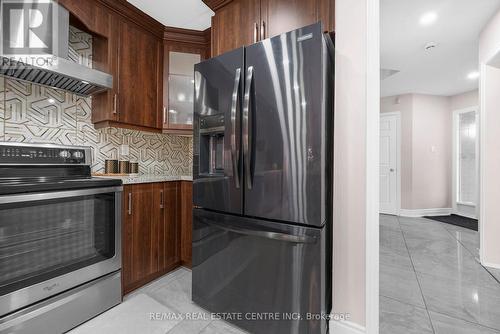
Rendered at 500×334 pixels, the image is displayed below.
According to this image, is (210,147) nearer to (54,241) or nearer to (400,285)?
(54,241)

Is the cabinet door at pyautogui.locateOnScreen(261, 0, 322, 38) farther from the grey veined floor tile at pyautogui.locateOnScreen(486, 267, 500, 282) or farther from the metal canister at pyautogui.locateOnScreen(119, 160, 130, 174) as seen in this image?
the grey veined floor tile at pyautogui.locateOnScreen(486, 267, 500, 282)

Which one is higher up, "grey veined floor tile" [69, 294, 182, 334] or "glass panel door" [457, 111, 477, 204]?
"glass panel door" [457, 111, 477, 204]

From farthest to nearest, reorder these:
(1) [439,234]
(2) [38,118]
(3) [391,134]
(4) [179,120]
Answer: (3) [391,134] < (1) [439,234] < (4) [179,120] < (2) [38,118]

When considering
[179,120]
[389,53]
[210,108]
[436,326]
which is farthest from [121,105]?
[389,53]

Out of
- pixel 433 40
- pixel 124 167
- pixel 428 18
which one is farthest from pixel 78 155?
pixel 433 40

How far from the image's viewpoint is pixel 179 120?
2352mm

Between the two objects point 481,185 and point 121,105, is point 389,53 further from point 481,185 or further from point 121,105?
point 121,105

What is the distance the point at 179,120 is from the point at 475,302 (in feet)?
9.84

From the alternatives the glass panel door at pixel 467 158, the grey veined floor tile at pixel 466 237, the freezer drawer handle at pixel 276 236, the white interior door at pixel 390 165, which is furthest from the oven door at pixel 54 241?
the glass panel door at pixel 467 158

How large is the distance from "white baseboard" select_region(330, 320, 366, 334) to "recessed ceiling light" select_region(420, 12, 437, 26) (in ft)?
10.1

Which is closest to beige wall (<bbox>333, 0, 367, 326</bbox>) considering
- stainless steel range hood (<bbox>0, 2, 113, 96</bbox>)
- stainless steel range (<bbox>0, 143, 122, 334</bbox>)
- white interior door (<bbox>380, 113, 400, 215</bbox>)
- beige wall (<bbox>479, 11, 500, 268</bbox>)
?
Answer: stainless steel range (<bbox>0, 143, 122, 334</bbox>)

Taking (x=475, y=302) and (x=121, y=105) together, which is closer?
(x=475, y=302)

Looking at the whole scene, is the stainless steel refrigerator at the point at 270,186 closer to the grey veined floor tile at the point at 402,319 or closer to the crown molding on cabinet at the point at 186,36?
the grey veined floor tile at the point at 402,319

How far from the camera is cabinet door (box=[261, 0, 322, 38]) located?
4.62 ft
